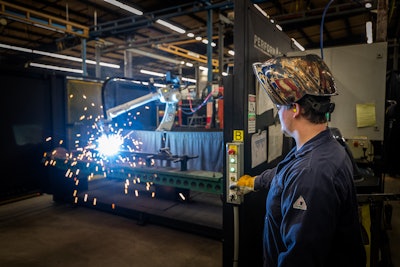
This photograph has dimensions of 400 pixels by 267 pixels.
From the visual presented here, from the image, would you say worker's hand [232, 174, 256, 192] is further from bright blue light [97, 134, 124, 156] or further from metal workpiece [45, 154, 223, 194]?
bright blue light [97, 134, 124, 156]

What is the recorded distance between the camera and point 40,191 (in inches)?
171

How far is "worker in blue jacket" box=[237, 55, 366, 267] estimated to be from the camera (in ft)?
3.36

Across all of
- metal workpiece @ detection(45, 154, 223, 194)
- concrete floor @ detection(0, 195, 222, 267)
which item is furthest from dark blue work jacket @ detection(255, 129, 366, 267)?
concrete floor @ detection(0, 195, 222, 267)

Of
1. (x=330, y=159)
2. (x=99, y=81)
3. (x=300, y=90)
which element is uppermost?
(x=99, y=81)

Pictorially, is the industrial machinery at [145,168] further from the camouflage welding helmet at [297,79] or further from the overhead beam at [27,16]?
the overhead beam at [27,16]

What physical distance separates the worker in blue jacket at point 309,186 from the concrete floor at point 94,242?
6.05 feet

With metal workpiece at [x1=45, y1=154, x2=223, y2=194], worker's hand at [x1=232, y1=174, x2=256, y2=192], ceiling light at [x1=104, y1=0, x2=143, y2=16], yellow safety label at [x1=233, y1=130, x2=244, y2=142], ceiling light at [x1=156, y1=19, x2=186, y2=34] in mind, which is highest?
ceiling light at [x1=104, y1=0, x2=143, y2=16]

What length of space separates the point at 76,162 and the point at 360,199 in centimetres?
331

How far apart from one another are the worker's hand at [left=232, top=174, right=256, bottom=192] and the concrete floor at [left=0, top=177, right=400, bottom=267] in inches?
54.5

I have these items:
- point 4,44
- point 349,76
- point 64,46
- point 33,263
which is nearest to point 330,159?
point 349,76

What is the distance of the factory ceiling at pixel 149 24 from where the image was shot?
17.5ft

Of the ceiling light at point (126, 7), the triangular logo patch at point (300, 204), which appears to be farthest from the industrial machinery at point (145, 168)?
the ceiling light at point (126, 7)

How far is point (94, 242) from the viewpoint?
3.18 metres

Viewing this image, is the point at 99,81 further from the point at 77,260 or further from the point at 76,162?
the point at 77,260
